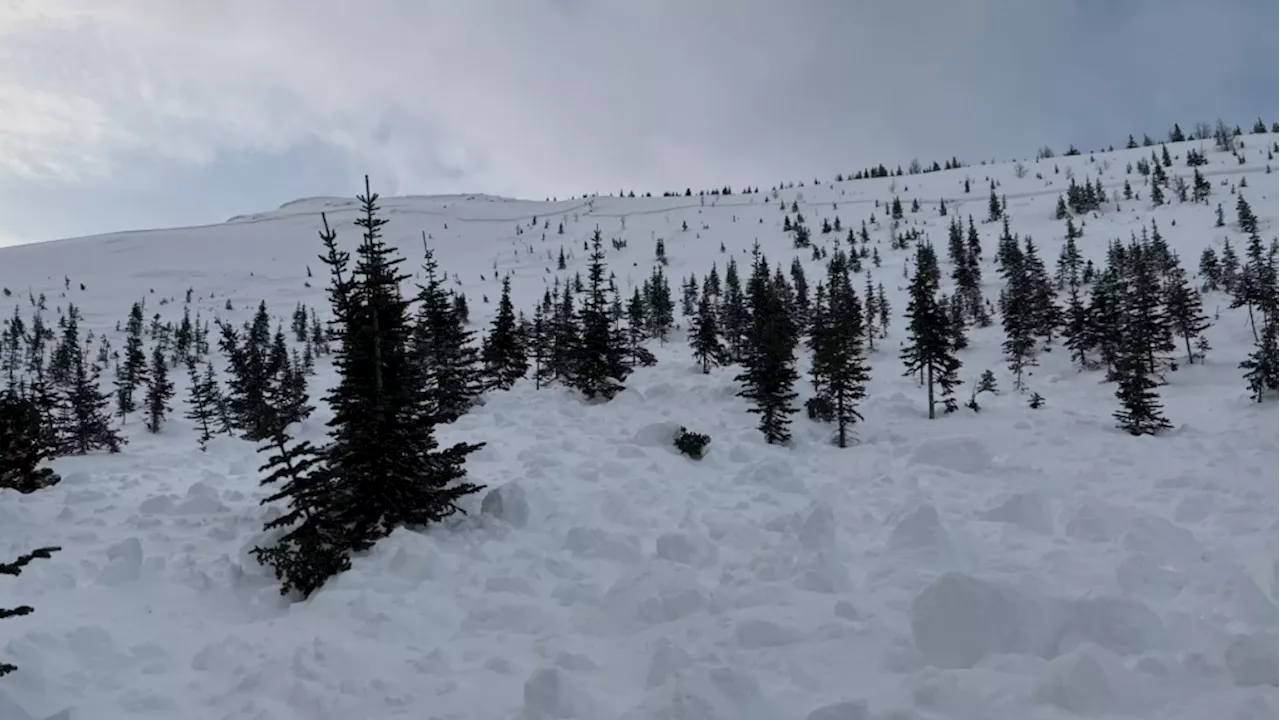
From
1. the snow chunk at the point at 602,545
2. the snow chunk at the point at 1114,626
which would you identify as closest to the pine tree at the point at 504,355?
the snow chunk at the point at 602,545

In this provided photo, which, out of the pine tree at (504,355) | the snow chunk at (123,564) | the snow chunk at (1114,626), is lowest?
the snow chunk at (1114,626)

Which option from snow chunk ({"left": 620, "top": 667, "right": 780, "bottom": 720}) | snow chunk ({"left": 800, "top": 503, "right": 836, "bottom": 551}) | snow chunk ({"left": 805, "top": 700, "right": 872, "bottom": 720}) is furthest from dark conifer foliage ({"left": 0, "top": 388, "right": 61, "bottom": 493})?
snow chunk ({"left": 805, "top": 700, "right": 872, "bottom": 720})

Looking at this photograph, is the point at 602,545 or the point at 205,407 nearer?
the point at 602,545

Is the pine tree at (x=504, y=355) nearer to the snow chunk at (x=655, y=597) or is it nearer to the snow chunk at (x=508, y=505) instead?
the snow chunk at (x=508, y=505)

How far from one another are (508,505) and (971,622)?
32.8 feet

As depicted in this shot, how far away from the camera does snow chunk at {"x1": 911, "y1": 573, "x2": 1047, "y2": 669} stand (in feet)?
24.1

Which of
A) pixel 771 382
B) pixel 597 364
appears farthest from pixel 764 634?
pixel 597 364

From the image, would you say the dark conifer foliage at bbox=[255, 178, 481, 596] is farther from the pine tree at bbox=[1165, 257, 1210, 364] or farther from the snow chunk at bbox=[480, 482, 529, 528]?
the pine tree at bbox=[1165, 257, 1210, 364]

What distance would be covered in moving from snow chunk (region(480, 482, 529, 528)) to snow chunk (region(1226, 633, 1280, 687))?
469 inches

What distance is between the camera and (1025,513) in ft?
42.1

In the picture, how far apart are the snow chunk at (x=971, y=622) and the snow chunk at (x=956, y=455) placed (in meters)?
13.4

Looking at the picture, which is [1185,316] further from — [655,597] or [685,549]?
[655,597]

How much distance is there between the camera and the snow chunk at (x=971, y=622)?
7332 mm

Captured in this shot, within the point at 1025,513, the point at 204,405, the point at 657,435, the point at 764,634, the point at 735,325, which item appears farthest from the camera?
the point at 735,325
